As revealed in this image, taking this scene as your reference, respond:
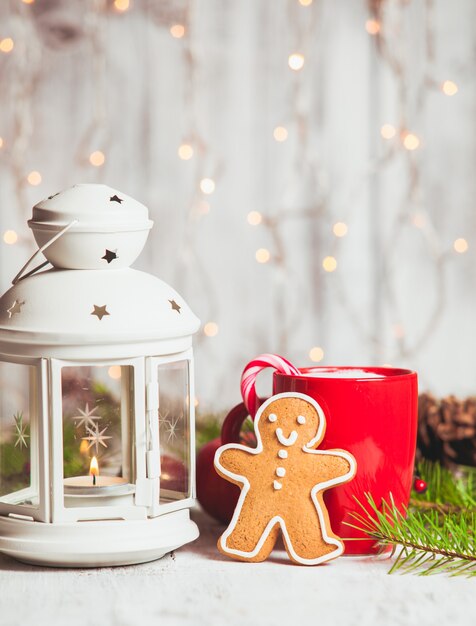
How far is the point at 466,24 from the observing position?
153cm

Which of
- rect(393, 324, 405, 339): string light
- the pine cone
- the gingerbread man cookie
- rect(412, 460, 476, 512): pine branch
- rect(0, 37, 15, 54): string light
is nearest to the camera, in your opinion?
the gingerbread man cookie

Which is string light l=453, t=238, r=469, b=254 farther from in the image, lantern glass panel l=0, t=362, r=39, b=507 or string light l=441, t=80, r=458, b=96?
lantern glass panel l=0, t=362, r=39, b=507

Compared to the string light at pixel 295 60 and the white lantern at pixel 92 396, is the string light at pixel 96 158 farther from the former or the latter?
the white lantern at pixel 92 396

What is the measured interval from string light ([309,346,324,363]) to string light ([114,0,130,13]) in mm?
619

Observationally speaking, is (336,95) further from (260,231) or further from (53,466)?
(53,466)

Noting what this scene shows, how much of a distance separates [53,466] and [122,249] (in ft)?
0.60

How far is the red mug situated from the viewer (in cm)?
77

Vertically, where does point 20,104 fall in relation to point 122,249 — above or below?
above

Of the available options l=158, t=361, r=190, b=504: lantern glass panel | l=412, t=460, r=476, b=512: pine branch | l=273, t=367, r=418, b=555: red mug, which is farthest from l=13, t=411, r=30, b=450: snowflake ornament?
l=412, t=460, r=476, b=512: pine branch

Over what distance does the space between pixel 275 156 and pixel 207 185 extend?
4.8 inches

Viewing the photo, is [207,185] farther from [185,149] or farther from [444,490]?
[444,490]

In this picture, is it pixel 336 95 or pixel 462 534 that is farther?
pixel 336 95

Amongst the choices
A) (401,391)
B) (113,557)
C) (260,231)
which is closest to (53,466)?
(113,557)

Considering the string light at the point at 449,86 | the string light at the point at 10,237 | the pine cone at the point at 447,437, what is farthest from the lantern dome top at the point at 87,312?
the string light at the point at 449,86
